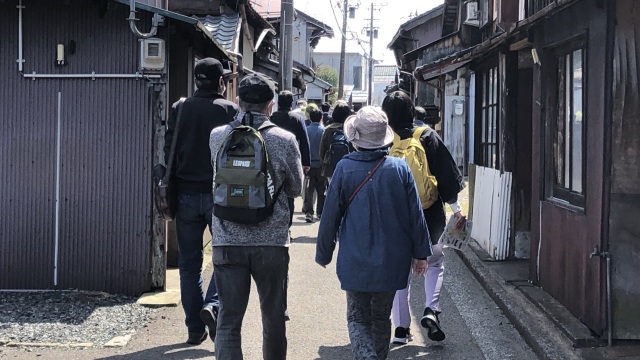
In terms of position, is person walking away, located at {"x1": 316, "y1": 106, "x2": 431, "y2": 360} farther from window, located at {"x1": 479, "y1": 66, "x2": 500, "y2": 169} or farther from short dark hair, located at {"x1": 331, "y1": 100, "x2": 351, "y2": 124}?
short dark hair, located at {"x1": 331, "y1": 100, "x2": 351, "y2": 124}

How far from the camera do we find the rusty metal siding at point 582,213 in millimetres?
5730

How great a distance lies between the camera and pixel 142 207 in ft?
23.7

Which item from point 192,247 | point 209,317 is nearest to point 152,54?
point 192,247

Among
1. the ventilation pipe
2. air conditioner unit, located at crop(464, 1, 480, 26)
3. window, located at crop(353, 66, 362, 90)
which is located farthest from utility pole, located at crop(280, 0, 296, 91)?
window, located at crop(353, 66, 362, 90)

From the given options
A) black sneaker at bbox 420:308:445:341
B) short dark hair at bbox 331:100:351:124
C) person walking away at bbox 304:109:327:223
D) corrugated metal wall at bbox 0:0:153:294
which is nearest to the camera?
black sneaker at bbox 420:308:445:341

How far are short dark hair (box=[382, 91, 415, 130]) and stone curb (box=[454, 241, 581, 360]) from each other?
1959mm

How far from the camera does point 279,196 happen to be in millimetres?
4680

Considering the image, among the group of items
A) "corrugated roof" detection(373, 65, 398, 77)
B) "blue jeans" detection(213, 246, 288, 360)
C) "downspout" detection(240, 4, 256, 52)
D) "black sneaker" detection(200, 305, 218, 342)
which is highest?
"corrugated roof" detection(373, 65, 398, 77)

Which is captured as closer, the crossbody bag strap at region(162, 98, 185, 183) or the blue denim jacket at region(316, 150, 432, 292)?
the blue denim jacket at region(316, 150, 432, 292)

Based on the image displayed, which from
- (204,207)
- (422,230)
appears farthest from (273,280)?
(204,207)

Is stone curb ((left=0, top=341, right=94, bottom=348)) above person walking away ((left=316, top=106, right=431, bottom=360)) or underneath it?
underneath

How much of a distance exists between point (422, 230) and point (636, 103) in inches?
81.0

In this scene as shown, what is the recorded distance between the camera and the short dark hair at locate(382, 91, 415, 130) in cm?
592

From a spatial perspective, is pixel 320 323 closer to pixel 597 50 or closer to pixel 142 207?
pixel 142 207
